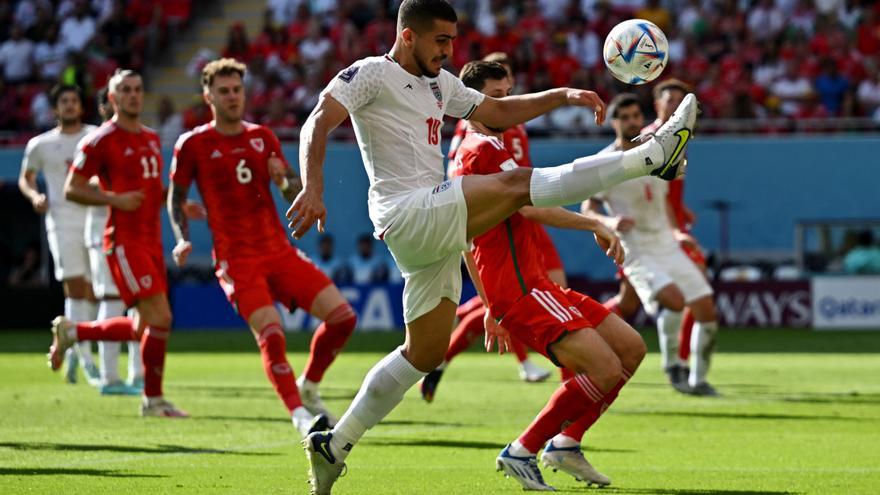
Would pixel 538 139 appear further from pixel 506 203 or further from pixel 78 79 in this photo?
pixel 506 203

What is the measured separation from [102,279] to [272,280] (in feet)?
13.7

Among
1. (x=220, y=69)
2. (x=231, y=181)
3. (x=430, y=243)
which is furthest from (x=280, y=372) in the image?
(x=430, y=243)

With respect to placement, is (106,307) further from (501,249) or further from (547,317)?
(547,317)

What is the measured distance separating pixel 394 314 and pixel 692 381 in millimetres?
11612

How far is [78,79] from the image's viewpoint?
26.4 m

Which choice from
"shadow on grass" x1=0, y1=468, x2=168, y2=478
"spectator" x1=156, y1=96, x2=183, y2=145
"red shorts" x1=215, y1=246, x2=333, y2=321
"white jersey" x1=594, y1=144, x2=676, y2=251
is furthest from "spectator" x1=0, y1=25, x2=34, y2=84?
"shadow on grass" x1=0, y1=468, x2=168, y2=478

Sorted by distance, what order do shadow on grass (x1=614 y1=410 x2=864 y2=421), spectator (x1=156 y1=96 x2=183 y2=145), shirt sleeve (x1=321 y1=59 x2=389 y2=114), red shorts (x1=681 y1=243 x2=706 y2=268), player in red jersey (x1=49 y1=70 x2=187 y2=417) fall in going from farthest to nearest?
spectator (x1=156 y1=96 x2=183 y2=145)
red shorts (x1=681 y1=243 x2=706 y2=268)
player in red jersey (x1=49 y1=70 x2=187 y2=417)
shadow on grass (x1=614 y1=410 x2=864 y2=421)
shirt sleeve (x1=321 y1=59 x2=389 y2=114)

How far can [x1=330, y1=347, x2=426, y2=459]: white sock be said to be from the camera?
24.2ft

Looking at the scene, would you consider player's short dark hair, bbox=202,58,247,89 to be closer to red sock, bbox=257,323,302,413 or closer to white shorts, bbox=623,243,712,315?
red sock, bbox=257,323,302,413

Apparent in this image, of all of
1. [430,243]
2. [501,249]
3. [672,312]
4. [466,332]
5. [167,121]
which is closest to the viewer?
[430,243]

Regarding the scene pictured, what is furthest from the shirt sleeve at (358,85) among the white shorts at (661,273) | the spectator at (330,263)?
the spectator at (330,263)

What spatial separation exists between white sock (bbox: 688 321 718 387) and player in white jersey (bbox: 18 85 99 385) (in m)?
6.28

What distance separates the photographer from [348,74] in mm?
7160

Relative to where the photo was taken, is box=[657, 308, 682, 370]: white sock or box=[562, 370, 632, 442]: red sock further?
box=[657, 308, 682, 370]: white sock
